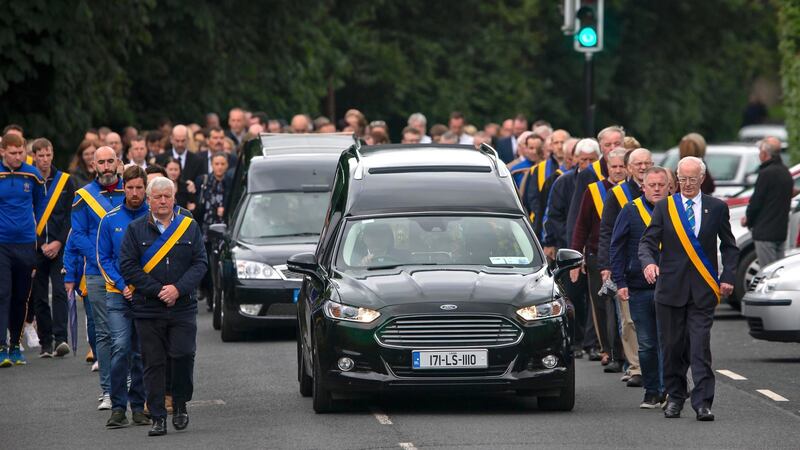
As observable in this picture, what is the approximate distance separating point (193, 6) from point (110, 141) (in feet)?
36.3

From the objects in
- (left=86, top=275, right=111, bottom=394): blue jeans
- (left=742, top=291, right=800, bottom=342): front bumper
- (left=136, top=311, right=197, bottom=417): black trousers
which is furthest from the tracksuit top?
(left=742, top=291, right=800, bottom=342): front bumper

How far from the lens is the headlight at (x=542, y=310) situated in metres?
13.3

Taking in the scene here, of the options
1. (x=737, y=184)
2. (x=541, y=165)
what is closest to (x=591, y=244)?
(x=541, y=165)

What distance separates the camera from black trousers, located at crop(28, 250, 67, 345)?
18.4 meters

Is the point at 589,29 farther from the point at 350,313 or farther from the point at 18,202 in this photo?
the point at 350,313

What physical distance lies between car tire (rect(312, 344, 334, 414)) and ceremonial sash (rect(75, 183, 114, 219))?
7.05 feet

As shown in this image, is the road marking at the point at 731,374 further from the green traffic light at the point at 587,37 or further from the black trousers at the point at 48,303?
the green traffic light at the point at 587,37

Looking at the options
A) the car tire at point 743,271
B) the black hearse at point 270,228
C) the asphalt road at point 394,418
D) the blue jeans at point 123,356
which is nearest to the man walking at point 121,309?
the blue jeans at point 123,356

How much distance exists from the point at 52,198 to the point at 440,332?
5997 mm

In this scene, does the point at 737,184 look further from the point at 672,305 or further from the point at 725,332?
the point at 672,305

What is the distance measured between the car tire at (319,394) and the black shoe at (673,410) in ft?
7.61

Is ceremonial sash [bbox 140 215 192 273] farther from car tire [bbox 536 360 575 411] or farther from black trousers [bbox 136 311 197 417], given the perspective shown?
car tire [bbox 536 360 575 411]

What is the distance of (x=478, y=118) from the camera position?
4591cm

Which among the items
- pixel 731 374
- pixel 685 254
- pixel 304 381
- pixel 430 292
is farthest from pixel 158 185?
pixel 731 374
